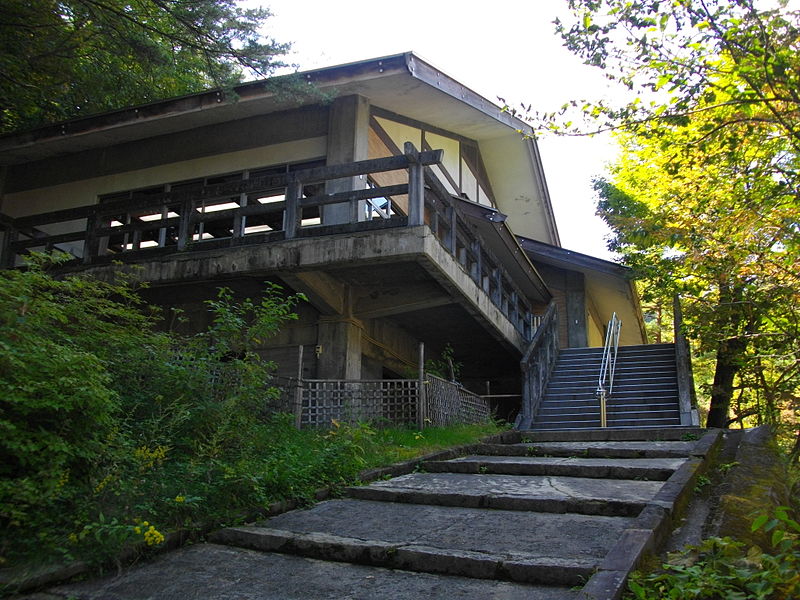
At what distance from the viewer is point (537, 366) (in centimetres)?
1387

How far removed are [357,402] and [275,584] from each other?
17.7 ft

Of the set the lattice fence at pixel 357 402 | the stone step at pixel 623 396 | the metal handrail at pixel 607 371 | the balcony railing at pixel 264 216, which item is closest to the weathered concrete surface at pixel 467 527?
the lattice fence at pixel 357 402

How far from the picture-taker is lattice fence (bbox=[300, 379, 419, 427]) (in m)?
8.21

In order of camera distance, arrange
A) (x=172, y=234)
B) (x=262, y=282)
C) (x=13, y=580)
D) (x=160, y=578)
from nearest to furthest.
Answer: (x=13, y=580)
(x=160, y=578)
(x=262, y=282)
(x=172, y=234)

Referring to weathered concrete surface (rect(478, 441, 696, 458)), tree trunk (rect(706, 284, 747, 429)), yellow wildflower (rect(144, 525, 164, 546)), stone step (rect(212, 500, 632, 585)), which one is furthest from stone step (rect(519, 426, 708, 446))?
yellow wildflower (rect(144, 525, 164, 546))

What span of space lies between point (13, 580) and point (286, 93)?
7686 millimetres

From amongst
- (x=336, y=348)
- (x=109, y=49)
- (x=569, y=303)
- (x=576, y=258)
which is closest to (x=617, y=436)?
(x=336, y=348)

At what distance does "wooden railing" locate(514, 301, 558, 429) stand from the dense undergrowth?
653 cm

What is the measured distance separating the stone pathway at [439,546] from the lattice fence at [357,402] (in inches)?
86.1

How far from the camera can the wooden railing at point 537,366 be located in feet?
42.1


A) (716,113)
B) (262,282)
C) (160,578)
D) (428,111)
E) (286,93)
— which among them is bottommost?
(160,578)

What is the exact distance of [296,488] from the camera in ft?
17.3

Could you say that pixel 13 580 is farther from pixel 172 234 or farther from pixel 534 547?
pixel 172 234

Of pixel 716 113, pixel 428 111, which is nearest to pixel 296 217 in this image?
pixel 428 111
